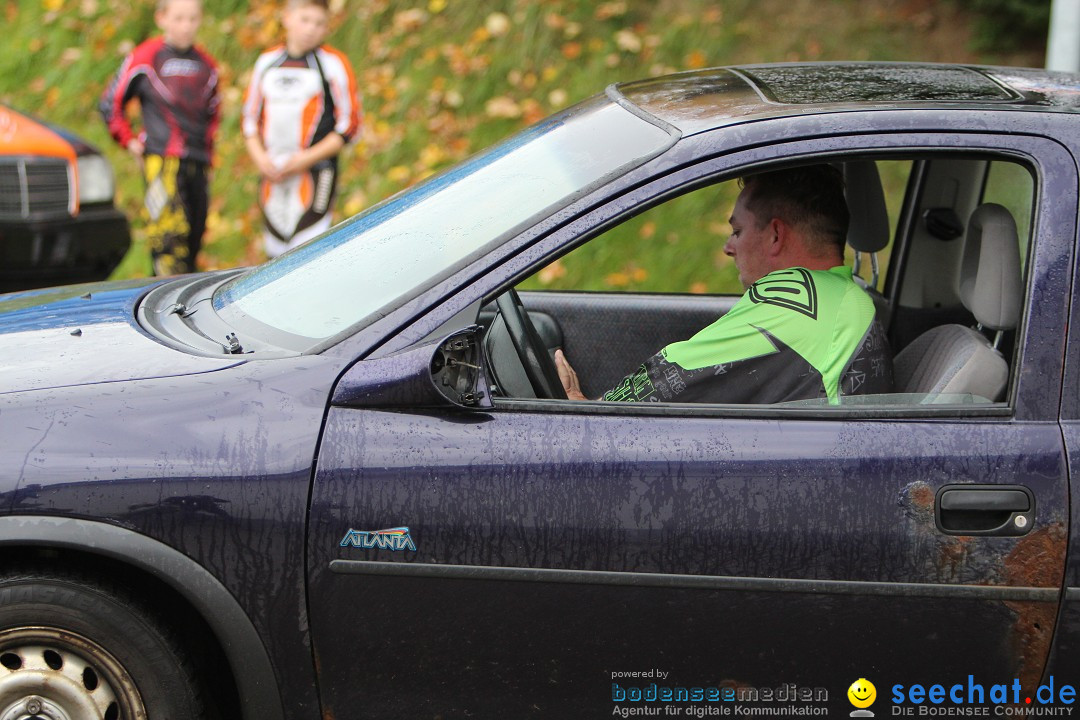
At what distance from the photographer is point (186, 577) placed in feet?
7.70

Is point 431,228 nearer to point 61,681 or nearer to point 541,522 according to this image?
point 541,522

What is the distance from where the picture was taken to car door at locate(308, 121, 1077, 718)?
234 centimetres

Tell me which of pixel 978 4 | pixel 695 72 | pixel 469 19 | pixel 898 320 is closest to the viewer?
pixel 695 72

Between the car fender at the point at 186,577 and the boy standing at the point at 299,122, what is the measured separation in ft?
13.6

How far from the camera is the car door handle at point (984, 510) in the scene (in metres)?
2.32

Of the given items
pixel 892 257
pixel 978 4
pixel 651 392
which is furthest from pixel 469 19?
pixel 651 392

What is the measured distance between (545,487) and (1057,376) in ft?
3.29

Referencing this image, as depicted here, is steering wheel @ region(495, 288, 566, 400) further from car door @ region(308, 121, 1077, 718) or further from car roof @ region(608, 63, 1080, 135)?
car roof @ region(608, 63, 1080, 135)

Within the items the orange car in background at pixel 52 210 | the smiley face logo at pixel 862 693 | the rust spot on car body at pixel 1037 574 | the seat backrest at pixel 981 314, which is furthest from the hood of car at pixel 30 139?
the rust spot on car body at pixel 1037 574

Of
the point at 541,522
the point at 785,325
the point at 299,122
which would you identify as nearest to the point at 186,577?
the point at 541,522

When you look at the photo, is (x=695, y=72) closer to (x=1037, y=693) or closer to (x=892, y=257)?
(x=892, y=257)

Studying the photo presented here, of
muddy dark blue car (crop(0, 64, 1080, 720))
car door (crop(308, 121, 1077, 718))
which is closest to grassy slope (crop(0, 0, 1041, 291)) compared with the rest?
muddy dark blue car (crop(0, 64, 1080, 720))

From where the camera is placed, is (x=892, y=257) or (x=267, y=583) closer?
(x=267, y=583)

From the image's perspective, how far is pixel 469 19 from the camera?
942 cm
